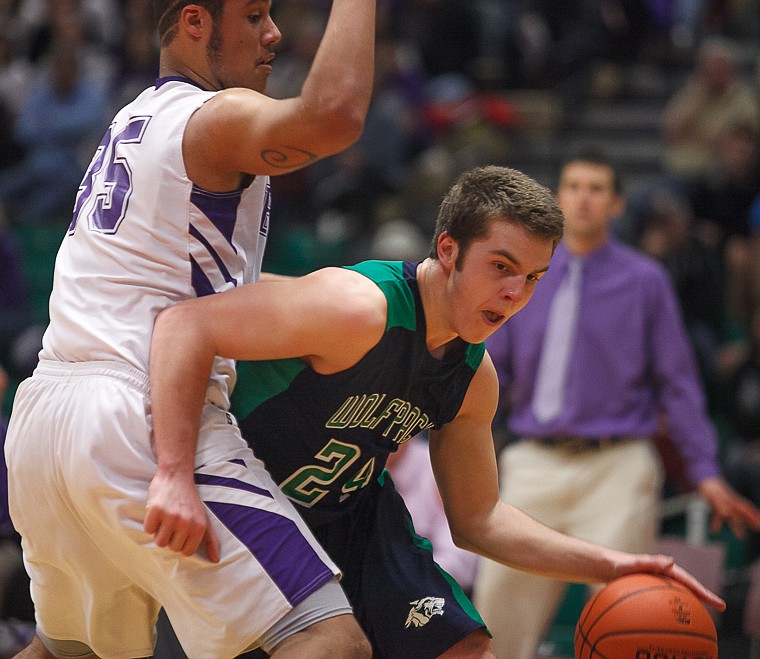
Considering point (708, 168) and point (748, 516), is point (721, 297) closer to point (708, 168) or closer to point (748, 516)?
point (708, 168)

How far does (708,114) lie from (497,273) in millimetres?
7617

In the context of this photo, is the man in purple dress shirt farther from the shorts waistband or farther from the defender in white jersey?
the shorts waistband

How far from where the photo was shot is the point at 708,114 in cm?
1034

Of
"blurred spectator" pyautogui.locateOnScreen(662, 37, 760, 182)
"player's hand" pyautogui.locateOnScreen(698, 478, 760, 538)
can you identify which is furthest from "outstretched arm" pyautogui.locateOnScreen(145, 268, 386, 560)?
"blurred spectator" pyautogui.locateOnScreen(662, 37, 760, 182)

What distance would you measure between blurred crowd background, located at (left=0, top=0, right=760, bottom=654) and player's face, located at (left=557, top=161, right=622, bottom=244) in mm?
2265

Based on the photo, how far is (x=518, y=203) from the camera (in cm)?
331

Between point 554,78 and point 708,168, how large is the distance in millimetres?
2233

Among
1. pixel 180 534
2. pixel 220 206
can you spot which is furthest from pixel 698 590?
pixel 220 206

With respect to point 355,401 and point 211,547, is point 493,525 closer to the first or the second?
point 355,401

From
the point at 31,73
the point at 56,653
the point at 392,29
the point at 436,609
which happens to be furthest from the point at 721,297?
the point at 31,73

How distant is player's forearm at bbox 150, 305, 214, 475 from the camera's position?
2930mm

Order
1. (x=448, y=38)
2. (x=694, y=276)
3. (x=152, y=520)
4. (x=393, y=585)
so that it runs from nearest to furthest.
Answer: (x=152, y=520) → (x=393, y=585) → (x=694, y=276) → (x=448, y=38)

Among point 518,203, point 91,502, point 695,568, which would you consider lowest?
point 695,568

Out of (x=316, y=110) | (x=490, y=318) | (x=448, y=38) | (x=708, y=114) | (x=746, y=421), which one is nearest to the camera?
(x=316, y=110)
